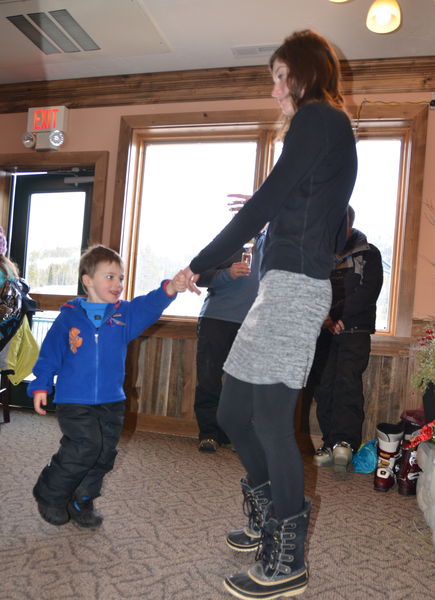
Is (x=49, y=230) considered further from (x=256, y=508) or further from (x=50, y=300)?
(x=256, y=508)

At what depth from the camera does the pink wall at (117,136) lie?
3.30 metres

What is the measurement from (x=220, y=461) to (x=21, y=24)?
2.92 metres

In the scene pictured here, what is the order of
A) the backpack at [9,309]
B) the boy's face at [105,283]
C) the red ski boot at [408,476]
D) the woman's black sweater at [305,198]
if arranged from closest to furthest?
the woman's black sweater at [305,198] → the boy's face at [105,283] → the red ski boot at [408,476] → the backpack at [9,309]

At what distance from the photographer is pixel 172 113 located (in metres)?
3.85

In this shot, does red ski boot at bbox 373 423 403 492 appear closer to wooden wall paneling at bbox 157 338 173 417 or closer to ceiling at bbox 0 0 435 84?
wooden wall paneling at bbox 157 338 173 417

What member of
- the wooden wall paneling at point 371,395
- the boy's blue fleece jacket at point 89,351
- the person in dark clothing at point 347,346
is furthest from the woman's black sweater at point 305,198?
the wooden wall paneling at point 371,395

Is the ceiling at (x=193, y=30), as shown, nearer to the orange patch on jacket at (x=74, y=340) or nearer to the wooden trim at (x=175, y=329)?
the wooden trim at (x=175, y=329)

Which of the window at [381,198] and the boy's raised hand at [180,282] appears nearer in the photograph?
the boy's raised hand at [180,282]

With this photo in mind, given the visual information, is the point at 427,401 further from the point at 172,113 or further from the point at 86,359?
the point at 172,113

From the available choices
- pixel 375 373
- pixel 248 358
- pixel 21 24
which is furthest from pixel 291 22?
pixel 248 358

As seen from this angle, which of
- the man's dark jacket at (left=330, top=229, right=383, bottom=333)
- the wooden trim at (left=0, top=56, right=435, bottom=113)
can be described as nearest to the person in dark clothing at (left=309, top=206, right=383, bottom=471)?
the man's dark jacket at (left=330, top=229, right=383, bottom=333)

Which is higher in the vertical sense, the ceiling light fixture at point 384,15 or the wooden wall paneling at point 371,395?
the ceiling light fixture at point 384,15

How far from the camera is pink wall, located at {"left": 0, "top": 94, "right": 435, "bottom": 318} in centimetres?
330

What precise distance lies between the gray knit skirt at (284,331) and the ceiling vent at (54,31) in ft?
9.12
